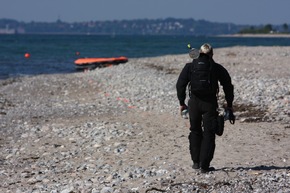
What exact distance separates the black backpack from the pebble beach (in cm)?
134

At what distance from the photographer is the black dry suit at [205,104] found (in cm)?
988

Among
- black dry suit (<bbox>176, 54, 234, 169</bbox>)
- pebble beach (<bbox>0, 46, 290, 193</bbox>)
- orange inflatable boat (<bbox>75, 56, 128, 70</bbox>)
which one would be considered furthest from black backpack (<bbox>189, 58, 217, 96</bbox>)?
orange inflatable boat (<bbox>75, 56, 128, 70</bbox>)

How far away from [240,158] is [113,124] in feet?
17.3

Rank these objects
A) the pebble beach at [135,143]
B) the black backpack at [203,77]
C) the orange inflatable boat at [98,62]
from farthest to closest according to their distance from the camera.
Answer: the orange inflatable boat at [98,62] < the pebble beach at [135,143] < the black backpack at [203,77]

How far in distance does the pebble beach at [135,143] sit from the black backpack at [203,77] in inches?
52.9

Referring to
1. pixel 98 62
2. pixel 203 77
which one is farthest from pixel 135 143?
pixel 98 62

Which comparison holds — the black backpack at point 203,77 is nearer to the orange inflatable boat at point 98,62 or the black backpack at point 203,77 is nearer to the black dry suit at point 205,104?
the black dry suit at point 205,104

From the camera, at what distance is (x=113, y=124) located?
16141 mm

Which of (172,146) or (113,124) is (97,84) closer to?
(113,124)

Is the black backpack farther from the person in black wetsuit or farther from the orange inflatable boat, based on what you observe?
the orange inflatable boat

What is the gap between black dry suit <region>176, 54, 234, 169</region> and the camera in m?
9.88

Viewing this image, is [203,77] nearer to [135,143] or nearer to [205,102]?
[205,102]

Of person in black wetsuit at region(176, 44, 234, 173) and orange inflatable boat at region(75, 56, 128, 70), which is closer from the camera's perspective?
person in black wetsuit at region(176, 44, 234, 173)

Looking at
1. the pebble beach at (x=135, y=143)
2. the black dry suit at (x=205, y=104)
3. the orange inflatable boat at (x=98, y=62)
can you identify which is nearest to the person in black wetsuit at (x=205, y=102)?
the black dry suit at (x=205, y=104)
